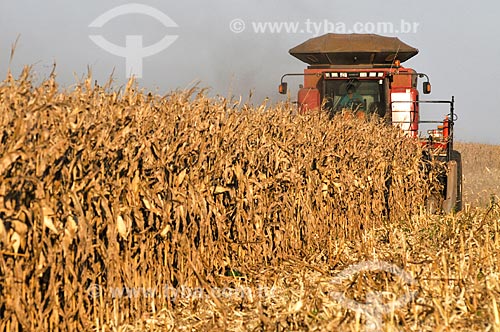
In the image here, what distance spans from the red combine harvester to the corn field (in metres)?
3.94

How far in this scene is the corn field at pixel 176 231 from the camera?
4.40 meters

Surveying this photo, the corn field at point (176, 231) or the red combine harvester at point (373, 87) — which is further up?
the red combine harvester at point (373, 87)

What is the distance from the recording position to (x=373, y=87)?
12367 millimetres

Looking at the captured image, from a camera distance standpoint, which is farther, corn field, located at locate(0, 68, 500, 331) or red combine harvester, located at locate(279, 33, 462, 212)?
red combine harvester, located at locate(279, 33, 462, 212)

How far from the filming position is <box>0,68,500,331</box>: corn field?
440cm

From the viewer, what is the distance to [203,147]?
5922 millimetres

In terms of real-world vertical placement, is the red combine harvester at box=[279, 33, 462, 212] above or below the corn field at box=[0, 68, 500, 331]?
above

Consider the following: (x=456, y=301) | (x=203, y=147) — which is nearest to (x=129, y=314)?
(x=203, y=147)

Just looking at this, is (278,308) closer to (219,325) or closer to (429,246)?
(219,325)

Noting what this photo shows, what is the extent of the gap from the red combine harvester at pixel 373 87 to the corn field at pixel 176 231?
12.9 ft

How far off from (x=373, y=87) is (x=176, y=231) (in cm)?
748

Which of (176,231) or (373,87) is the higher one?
(373,87)

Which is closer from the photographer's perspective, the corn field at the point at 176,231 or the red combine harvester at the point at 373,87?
the corn field at the point at 176,231

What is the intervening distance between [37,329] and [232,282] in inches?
86.0
